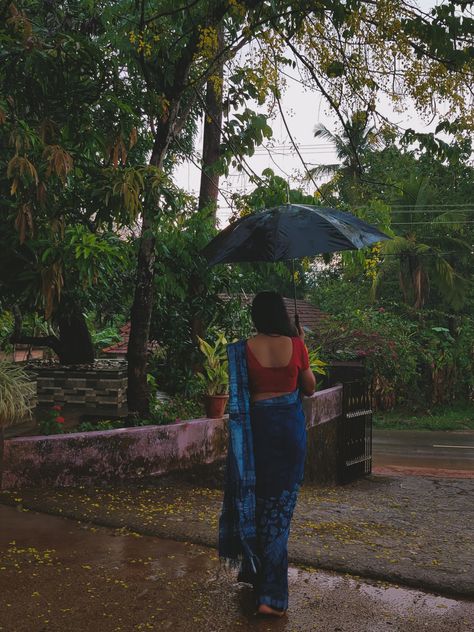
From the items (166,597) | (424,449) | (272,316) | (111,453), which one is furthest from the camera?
(424,449)

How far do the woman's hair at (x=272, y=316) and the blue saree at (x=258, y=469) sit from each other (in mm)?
179

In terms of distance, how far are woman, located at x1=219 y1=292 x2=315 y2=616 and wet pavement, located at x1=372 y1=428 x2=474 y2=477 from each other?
9434 millimetres

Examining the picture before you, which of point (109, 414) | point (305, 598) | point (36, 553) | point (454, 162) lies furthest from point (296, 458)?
point (109, 414)

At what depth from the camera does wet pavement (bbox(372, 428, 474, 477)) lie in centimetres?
1328

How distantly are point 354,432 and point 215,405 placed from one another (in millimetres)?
2939

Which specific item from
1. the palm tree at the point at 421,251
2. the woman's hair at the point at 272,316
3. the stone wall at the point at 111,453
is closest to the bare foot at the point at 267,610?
the woman's hair at the point at 272,316

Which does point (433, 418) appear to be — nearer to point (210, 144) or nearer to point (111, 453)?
point (210, 144)

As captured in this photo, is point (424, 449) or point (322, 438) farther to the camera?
point (424, 449)

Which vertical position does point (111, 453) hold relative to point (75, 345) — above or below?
Result: below

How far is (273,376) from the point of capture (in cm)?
366

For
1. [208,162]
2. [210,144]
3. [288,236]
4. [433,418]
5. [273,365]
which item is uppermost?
[210,144]

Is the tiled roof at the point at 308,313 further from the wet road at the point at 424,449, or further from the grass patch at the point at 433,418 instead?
the wet road at the point at 424,449

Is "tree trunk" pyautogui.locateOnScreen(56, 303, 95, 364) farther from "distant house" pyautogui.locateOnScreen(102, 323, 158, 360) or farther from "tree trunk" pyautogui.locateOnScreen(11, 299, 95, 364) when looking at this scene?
"distant house" pyautogui.locateOnScreen(102, 323, 158, 360)

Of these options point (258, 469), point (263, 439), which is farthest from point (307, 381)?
point (258, 469)
